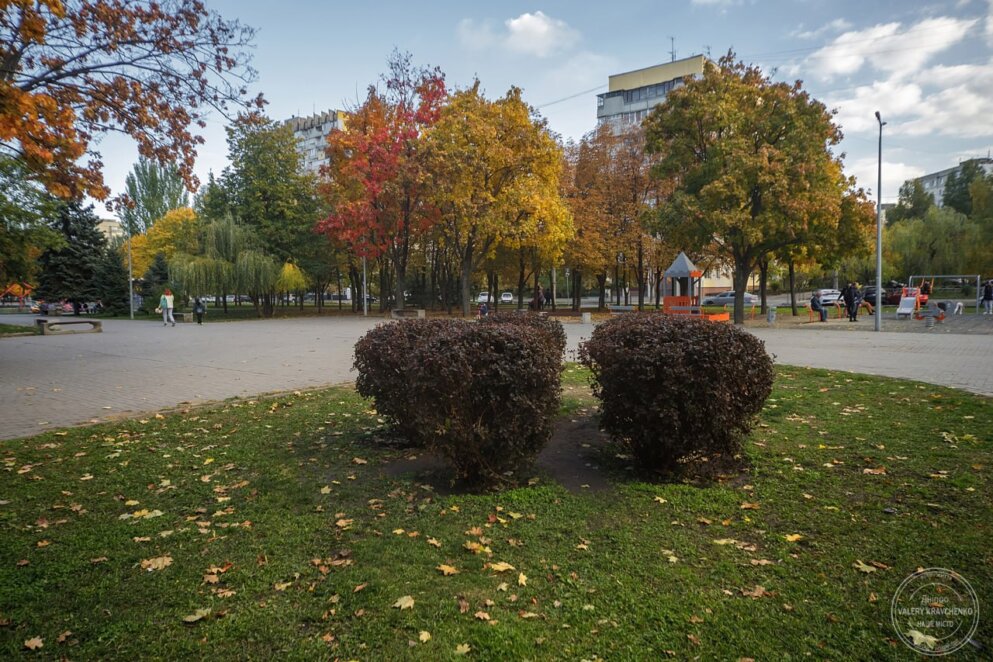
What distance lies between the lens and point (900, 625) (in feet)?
8.96

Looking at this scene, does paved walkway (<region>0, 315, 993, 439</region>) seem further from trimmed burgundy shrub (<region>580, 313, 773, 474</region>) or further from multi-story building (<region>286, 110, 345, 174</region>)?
multi-story building (<region>286, 110, 345, 174</region>)

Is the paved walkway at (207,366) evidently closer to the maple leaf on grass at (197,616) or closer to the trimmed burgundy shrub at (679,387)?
the maple leaf on grass at (197,616)

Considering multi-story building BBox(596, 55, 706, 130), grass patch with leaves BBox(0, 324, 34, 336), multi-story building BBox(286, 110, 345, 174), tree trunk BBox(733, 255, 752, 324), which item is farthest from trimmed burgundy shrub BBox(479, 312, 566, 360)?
multi-story building BBox(286, 110, 345, 174)

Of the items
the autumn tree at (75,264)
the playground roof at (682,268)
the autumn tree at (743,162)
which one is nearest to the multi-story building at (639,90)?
the autumn tree at (743,162)

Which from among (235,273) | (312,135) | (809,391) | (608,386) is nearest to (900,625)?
(608,386)

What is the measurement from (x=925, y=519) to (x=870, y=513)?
31cm

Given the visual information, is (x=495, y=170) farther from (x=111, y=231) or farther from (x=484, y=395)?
(x=111, y=231)

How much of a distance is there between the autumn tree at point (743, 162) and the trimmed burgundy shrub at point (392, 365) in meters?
20.4

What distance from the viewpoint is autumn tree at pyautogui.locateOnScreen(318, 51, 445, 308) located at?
30234mm

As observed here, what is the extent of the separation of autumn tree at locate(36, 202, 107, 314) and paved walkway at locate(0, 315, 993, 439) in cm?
2722

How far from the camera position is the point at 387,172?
30922mm

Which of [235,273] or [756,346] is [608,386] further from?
[235,273]

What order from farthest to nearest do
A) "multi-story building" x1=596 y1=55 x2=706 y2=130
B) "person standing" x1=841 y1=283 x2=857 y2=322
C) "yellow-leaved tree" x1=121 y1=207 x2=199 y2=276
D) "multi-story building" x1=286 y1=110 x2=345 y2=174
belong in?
1. "multi-story building" x1=286 y1=110 x2=345 y2=174
2. "multi-story building" x1=596 y1=55 x2=706 y2=130
3. "yellow-leaved tree" x1=121 y1=207 x2=199 y2=276
4. "person standing" x1=841 y1=283 x2=857 y2=322

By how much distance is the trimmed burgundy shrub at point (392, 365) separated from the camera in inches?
208
